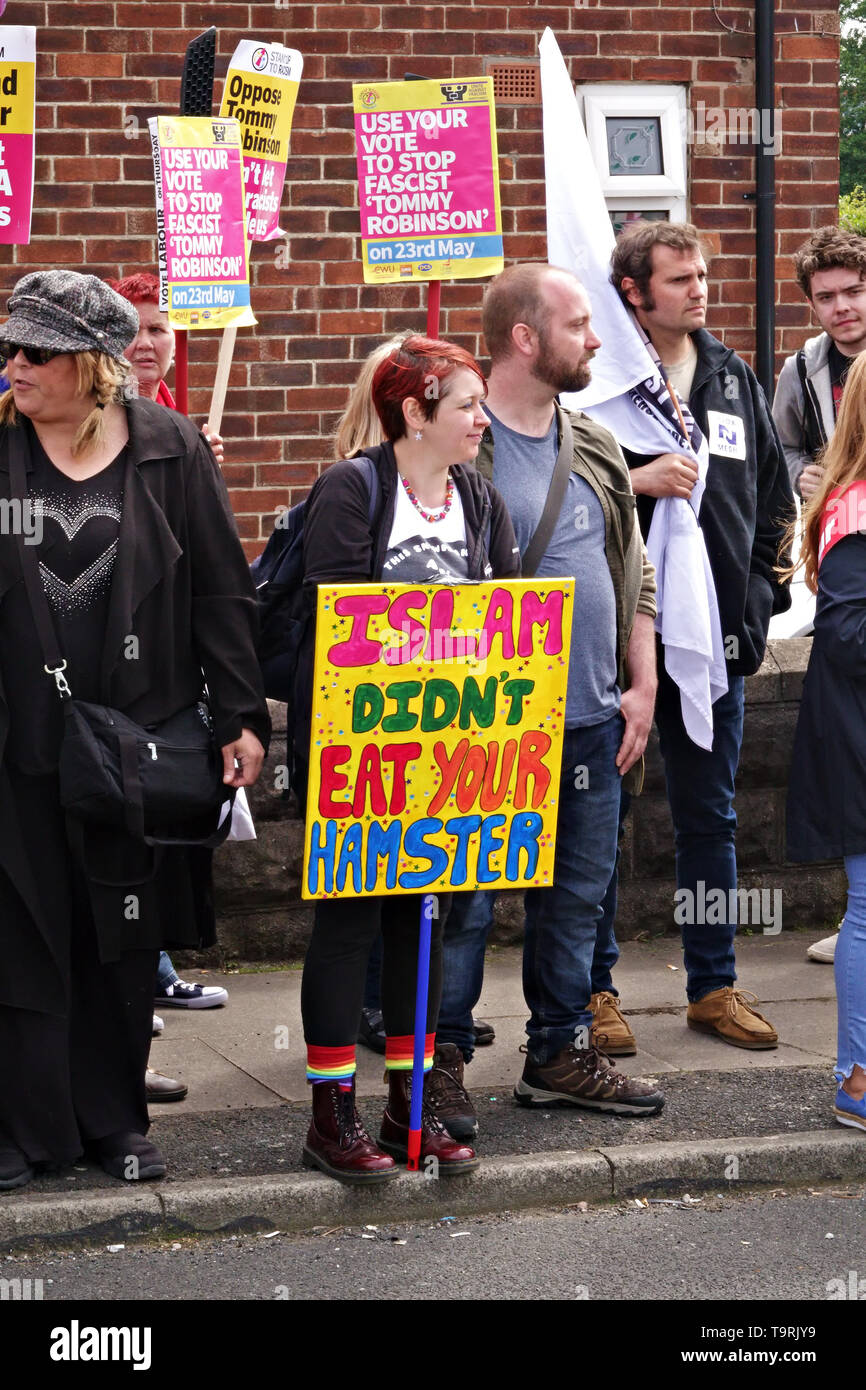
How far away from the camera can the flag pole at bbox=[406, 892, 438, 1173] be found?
14.4ft

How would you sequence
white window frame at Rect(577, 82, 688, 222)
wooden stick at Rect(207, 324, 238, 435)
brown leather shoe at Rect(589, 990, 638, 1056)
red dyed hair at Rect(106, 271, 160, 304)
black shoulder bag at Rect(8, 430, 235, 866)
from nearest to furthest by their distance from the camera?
black shoulder bag at Rect(8, 430, 235, 866), brown leather shoe at Rect(589, 990, 638, 1056), wooden stick at Rect(207, 324, 238, 435), red dyed hair at Rect(106, 271, 160, 304), white window frame at Rect(577, 82, 688, 222)

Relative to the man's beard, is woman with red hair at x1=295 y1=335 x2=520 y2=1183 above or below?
below

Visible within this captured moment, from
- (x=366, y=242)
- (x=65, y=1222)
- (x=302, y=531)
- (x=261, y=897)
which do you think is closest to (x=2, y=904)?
(x=65, y=1222)

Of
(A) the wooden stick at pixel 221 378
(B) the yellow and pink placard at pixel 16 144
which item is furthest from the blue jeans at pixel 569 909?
(B) the yellow and pink placard at pixel 16 144

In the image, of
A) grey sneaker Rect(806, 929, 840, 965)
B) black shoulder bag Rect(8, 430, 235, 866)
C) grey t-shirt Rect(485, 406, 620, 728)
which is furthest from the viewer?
grey sneaker Rect(806, 929, 840, 965)

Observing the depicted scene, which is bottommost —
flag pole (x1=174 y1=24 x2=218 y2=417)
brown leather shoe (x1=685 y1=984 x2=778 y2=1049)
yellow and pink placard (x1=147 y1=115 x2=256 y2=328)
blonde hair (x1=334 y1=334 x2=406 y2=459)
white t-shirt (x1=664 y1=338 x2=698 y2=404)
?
brown leather shoe (x1=685 y1=984 x2=778 y2=1049)

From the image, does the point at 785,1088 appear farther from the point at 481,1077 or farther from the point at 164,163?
the point at 164,163

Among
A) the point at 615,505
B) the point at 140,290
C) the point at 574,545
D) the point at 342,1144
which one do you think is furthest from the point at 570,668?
the point at 140,290

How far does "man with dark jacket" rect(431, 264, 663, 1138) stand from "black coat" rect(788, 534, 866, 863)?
0.45m

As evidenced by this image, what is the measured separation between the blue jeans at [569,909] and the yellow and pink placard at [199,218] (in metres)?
1.69

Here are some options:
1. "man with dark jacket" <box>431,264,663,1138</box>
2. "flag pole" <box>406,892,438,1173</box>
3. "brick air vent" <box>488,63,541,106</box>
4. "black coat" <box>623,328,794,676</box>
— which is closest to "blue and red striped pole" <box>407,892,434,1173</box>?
"flag pole" <box>406,892,438,1173</box>

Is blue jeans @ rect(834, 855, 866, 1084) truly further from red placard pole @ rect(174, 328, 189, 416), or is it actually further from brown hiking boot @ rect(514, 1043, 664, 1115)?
red placard pole @ rect(174, 328, 189, 416)

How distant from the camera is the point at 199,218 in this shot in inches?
216

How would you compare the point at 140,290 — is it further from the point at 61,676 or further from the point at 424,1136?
the point at 424,1136
